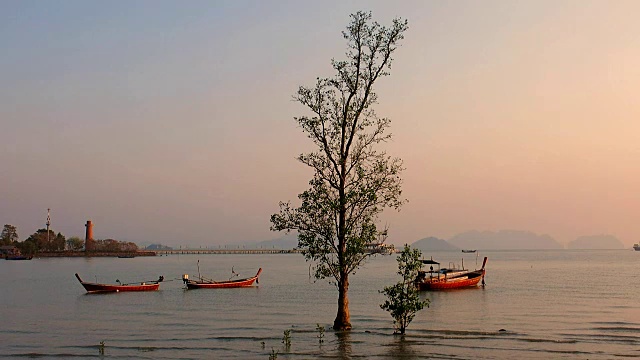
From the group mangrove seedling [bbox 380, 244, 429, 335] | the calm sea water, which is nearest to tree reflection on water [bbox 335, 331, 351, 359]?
the calm sea water

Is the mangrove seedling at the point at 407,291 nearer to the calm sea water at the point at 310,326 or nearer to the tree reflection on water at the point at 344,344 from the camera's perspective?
the calm sea water at the point at 310,326

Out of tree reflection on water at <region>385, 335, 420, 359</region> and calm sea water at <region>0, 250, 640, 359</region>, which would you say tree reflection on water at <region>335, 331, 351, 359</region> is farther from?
tree reflection on water at <region>385, 335, 420, 359</region>

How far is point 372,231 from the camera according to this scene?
3133 cm

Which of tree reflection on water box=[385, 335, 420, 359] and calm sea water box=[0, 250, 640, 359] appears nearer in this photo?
tree reflection on water box=[385, 335, 420, 359]

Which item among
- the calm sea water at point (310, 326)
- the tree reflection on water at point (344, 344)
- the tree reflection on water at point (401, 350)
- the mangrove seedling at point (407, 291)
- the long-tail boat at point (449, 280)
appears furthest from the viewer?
the long-tail boat at point (449, 280)

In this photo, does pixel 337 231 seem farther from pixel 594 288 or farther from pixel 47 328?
pixel 594 288

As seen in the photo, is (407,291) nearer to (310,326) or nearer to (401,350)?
(401,350)

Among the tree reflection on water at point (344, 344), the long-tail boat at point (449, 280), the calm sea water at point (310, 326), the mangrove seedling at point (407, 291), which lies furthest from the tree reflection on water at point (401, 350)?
the long-tail boat at point (449, 280)

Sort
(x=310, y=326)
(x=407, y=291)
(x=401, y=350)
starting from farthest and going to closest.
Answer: (x=310, y=326), (x=407, y=291), (x=401, y=350)

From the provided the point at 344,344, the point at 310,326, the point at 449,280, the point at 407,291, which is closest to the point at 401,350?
the point at 344,344

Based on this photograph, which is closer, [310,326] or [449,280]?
[310,326]

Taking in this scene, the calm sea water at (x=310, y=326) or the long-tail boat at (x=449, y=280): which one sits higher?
the long-tail boat at (x=449, y=280)

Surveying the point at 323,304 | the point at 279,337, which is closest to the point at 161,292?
the point at 323,304

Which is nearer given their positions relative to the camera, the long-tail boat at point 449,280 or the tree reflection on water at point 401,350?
the tree reflection on water at point 401,350
